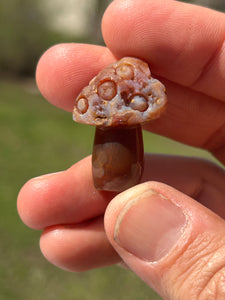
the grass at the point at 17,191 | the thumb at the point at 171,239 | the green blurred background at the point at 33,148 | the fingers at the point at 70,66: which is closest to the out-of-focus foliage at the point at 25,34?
the green blurred background at the point at 33,148

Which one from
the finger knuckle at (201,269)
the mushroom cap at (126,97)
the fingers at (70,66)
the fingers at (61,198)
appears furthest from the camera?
the fingers at (61,198)

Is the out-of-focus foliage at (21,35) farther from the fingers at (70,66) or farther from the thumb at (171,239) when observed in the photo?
the thumb at (171,239)

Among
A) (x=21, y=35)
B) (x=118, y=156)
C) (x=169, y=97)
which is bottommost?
(x=21, y=35)

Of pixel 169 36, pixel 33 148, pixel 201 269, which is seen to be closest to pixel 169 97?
pixel 169 36

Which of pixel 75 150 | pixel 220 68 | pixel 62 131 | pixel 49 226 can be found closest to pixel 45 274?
pixel 49 226

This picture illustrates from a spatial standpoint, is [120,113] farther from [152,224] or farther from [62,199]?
[62,199]

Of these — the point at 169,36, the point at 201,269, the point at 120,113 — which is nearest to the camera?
the point at 201,269

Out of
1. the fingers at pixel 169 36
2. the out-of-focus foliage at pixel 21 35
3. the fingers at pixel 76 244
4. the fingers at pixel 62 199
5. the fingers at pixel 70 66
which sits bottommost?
the out-of-focus foliage at pixel 21 35

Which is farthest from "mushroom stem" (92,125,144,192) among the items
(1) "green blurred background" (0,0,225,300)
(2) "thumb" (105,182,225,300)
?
(1) "green blurred background" (0,0,225,300)
